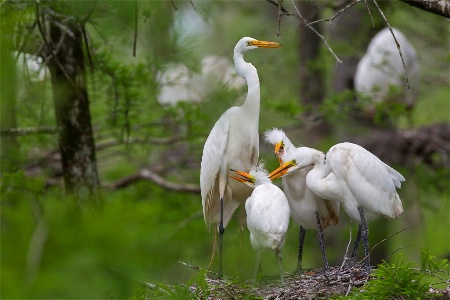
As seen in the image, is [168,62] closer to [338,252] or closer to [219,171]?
[219,171]

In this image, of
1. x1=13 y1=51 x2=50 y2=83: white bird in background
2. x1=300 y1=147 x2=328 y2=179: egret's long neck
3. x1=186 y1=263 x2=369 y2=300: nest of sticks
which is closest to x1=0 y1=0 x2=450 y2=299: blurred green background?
x1=13 y1=51 x2=50 y2=83: white bird in background

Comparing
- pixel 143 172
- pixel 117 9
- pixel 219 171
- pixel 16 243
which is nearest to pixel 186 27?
pixel 117 9

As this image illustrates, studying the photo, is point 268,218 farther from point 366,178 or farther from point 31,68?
point 31,68

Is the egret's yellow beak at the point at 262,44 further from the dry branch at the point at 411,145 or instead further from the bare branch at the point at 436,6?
the dry branch at the point at 411,145

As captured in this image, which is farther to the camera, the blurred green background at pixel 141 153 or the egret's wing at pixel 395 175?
the egret's wing at pixel 395 175

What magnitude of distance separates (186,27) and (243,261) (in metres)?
2.25

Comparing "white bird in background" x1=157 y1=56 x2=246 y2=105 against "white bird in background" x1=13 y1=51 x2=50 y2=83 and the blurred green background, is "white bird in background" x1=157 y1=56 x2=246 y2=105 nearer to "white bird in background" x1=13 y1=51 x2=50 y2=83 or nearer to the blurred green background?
the blurred green background

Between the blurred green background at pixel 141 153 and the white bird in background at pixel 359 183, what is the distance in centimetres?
42

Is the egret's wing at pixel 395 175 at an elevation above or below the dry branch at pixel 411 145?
above

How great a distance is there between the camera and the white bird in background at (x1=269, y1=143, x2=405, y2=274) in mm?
3727

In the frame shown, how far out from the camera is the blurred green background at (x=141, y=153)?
1.17m

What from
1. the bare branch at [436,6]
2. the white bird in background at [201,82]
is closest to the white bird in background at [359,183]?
the bare branch at [436,6]

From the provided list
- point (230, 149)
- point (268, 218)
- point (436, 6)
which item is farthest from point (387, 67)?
point (436, 6)

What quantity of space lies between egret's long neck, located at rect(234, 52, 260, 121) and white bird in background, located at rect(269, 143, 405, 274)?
668mm
